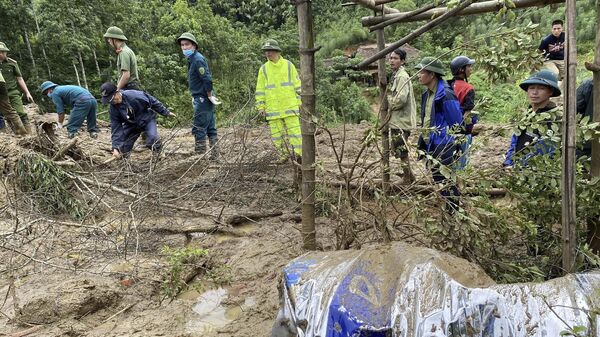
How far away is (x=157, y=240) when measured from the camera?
164 inches

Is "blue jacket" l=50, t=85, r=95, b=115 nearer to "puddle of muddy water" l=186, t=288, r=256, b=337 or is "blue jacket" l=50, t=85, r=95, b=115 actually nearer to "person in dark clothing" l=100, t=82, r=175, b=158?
"person in dark clothing" l=100, t=82, r=175, b=158

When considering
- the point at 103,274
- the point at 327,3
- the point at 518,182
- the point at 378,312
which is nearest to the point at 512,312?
the point at 378,312

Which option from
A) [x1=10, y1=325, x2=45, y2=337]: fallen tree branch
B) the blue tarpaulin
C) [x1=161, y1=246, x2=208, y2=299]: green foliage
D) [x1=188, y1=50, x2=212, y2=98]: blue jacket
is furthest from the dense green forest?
the blue tarpaulin

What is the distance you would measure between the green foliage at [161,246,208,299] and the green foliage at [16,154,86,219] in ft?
5.35

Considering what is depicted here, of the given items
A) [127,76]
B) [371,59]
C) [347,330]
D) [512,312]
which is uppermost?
[127,76]

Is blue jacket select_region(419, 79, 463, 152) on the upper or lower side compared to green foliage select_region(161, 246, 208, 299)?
upper

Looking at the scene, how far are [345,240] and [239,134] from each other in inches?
101

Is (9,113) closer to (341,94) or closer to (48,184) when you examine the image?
(48,184)

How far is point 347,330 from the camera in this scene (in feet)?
5.84

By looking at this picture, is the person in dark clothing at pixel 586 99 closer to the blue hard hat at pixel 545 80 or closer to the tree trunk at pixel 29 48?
the blue hard hat at pixel 545 80

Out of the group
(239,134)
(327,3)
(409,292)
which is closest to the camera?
(409,292)

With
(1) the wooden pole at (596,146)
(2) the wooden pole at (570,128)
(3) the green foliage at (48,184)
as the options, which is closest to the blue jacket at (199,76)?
(3) the green foliage at (48,184)

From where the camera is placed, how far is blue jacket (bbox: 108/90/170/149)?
533 centimetres

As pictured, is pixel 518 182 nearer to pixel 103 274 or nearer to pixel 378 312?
pixel 378 312
